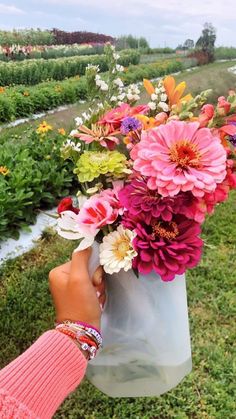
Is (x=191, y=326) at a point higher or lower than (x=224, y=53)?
higher

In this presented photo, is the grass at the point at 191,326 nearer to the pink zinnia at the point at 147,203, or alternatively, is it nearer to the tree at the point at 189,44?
the pink zinnia at the point at 147,203

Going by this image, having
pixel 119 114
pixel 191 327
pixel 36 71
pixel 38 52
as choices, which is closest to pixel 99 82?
pixel 119 114

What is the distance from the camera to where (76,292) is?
103cm

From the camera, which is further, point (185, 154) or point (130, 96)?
point (130, 96)

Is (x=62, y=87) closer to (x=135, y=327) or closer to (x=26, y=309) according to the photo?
(x=26, y=309)

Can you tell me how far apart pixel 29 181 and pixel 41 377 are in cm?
270

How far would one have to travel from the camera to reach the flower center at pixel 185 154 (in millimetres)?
1000

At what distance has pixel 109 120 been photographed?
1135 millimetres

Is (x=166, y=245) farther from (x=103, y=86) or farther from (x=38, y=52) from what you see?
(x=38, y=52)

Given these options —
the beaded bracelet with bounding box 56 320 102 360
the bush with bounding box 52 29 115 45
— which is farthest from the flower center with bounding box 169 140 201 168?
the bush with bounding box 52 29 115 45

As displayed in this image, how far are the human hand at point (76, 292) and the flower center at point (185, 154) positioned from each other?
0.85ft

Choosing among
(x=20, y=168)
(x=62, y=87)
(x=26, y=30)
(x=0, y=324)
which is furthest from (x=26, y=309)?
(x=26, y=30)

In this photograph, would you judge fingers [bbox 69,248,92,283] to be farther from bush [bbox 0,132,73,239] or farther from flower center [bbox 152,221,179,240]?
bush [bbox 0,132,73,239]

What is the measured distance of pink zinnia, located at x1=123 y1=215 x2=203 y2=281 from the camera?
3.37 feet
